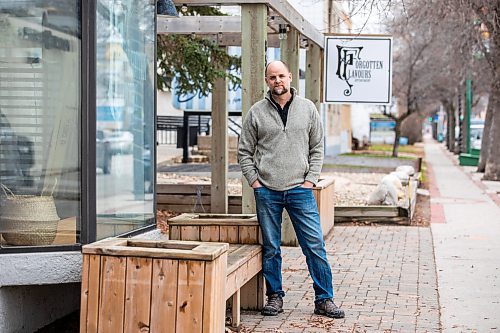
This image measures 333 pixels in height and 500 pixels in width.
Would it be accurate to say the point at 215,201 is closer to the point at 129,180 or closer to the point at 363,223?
the point at 363,223

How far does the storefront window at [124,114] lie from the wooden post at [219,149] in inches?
219

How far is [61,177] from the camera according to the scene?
5926 millimetres

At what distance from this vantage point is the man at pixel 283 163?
6.59 metres

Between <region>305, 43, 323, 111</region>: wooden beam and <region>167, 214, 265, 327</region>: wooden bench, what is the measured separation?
4.68 metres

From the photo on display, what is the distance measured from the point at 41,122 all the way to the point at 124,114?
79 cm

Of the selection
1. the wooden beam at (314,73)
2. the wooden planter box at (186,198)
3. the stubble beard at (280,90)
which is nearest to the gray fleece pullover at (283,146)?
the stubble beard at (280,90)

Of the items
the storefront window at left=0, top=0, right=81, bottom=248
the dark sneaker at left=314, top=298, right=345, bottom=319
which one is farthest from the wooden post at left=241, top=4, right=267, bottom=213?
the storefront window at left=0, top=0, right=81, bottom=248

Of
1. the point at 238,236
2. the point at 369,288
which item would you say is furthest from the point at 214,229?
the point at 369,288

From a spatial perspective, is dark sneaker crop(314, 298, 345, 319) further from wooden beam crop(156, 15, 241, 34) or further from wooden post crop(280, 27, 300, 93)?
wooden beam crop(156, 15, 241, 34)

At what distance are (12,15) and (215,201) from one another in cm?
719

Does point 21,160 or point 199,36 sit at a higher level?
point 199,36

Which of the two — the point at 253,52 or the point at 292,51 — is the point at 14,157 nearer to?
the point at 253,52

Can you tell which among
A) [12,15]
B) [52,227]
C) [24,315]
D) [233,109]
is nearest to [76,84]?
[12,15]

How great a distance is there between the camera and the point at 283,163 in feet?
21.6
